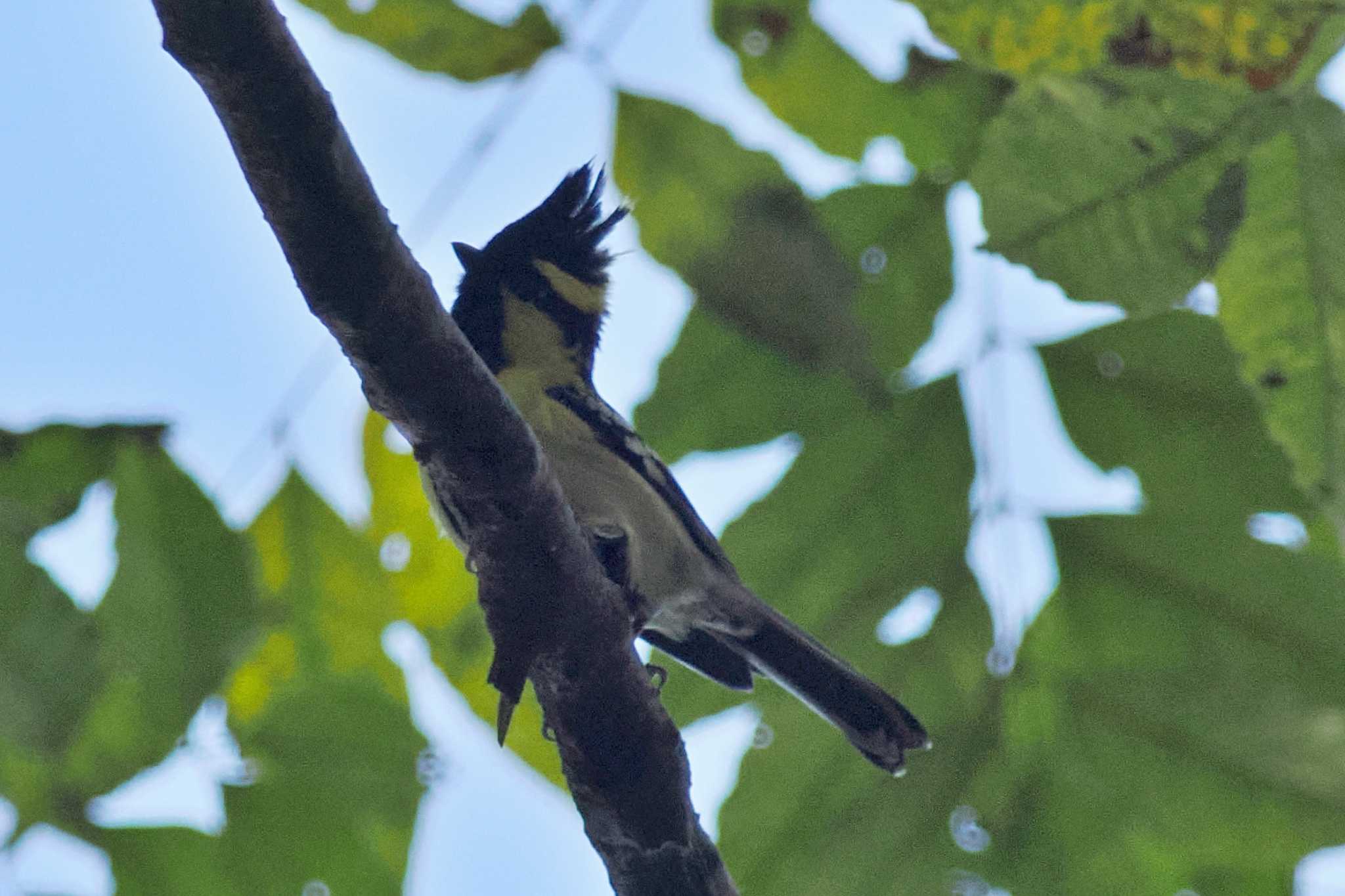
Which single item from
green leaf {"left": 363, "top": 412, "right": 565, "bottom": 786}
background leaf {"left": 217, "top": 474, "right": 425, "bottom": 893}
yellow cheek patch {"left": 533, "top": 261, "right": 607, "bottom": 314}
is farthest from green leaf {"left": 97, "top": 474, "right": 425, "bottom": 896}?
yellow cheek patch {"left": 533, "top": 261, "right": 607, "bottom": 314}

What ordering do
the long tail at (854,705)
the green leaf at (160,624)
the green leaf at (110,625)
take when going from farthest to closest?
the long tail at (854,705) → the green leaf at (160,624) → the green leaf at (110,625)

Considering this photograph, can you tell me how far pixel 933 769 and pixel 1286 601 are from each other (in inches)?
25.0

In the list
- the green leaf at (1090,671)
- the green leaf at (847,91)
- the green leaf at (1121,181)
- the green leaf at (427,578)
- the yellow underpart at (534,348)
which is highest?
the green leaf at (1121,181)

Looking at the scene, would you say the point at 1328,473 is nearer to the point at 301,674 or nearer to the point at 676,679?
the point at 676,679

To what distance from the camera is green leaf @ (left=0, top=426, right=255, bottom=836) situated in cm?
212

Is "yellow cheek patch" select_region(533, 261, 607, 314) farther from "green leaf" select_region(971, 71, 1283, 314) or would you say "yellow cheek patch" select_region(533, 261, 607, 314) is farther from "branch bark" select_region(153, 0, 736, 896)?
"green leaf" select_region(971, 71, 1283, 314)

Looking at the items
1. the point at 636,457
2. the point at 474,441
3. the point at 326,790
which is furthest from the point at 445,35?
the point at 326,790

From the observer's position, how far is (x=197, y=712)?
2295 millimetres

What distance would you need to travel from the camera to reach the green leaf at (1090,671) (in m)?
2.28

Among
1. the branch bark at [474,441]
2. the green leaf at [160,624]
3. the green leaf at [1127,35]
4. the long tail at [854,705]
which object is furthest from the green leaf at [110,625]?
the green leaf at [1127,35]

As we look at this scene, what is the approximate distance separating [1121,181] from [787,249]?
26.9 inches

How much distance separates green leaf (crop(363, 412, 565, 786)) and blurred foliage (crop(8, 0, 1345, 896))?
0.14 m

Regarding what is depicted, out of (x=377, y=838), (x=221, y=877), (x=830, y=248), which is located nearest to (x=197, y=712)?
→ (x=221, y=877)

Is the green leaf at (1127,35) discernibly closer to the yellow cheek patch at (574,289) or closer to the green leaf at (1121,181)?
the green leaf at (1121,181)
